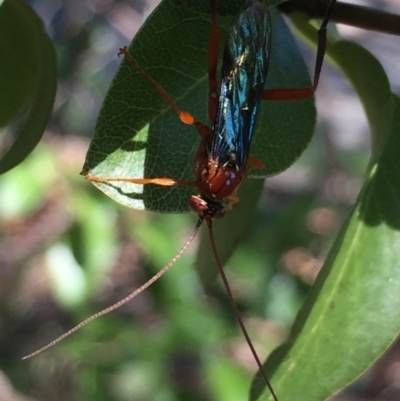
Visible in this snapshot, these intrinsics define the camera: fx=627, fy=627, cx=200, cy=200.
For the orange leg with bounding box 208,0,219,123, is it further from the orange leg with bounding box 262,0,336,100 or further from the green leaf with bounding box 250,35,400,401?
the green leaf with bounding box 250,35,400,401

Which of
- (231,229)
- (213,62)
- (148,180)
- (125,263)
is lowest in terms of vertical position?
(125,263)

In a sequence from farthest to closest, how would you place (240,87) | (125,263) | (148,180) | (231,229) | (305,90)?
1. (125,263)
2. (231,229)
3. (240,87)
4. (305,90)
5. (148,180)

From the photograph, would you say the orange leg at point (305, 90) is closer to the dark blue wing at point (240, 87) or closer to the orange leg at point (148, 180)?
the dark blue wing at point (240, 87)

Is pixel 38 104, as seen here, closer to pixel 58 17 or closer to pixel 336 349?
pixel 336 349

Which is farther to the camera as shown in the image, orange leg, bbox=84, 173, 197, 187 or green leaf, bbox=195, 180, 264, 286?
green leaf, bbox=195, 180, 264, 286

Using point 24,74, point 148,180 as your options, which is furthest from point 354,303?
point 24,74

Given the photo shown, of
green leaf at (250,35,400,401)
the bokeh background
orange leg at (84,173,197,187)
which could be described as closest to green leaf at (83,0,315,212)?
orange leg at (84,173,197,187)

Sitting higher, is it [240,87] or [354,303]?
[240,87]

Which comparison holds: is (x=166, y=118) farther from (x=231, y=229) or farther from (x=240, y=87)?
(x=231, y=229)

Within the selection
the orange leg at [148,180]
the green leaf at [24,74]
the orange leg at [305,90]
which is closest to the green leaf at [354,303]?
the orange leg at [305,90]
